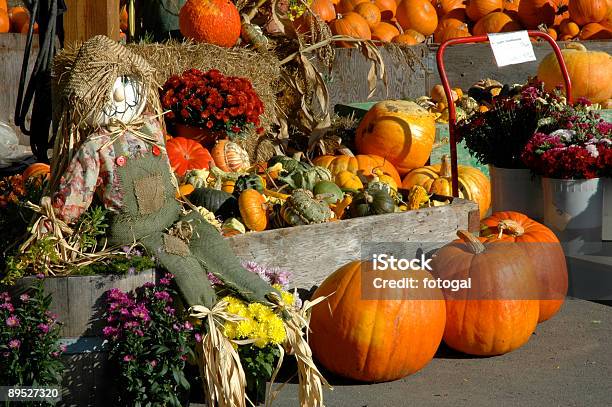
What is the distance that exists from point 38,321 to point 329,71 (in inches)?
212

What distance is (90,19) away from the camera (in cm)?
546

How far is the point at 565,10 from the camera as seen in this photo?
1084cm

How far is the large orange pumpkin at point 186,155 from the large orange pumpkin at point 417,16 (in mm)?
5458

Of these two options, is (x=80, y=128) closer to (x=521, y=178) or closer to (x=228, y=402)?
(x=228, y=402)

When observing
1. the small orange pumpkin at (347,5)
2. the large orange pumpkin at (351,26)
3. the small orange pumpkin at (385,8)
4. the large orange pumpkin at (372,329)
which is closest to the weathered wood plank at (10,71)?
the large orange pumpkin at (351,26)

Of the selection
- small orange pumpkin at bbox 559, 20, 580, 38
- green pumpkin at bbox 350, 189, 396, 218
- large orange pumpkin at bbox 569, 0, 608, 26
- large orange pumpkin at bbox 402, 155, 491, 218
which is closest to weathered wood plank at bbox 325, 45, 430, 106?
large orange pumpkin at bbox 402, 155, 491, 218

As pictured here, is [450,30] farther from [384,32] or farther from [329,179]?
[329,179]

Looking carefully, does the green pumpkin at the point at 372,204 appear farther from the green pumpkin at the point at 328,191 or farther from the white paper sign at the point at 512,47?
the white paper sign at the point at 512,47

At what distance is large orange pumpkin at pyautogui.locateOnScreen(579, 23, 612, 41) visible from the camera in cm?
1022

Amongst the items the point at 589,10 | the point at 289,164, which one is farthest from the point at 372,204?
the point at 589,10

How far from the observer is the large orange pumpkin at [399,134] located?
677cm

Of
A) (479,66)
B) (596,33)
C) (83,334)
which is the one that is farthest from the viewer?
(596,33)

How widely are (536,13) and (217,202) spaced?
6823 millimetres

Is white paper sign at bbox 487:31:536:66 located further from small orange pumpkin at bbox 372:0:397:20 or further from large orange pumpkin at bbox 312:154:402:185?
small orange pumpkin at bbox 372:0:397:20
